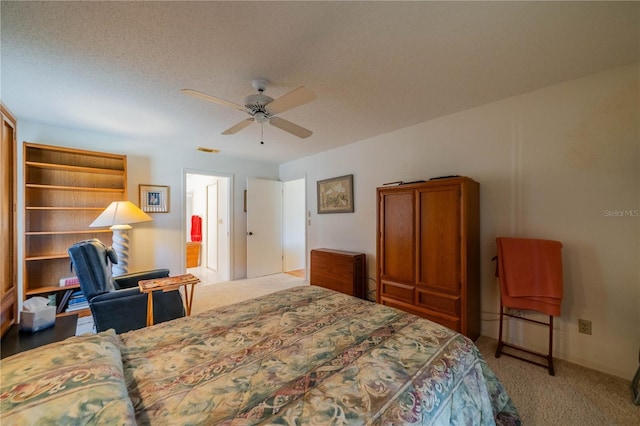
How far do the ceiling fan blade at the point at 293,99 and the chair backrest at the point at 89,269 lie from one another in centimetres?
198

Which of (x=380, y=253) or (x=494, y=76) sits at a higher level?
(x=494, y=76)

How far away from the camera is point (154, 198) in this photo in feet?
12.7

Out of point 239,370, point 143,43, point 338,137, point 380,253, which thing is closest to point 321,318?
point 239,370

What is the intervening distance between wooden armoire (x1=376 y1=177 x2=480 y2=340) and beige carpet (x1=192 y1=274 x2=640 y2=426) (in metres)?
0.43

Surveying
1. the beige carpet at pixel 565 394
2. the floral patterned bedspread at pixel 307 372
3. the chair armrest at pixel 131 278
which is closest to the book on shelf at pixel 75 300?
the chair armrest at pixel 131 278

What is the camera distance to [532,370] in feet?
6.51

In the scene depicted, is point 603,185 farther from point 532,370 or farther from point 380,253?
point 380,253

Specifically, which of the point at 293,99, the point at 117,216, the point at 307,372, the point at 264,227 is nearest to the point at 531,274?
the point at 307,372

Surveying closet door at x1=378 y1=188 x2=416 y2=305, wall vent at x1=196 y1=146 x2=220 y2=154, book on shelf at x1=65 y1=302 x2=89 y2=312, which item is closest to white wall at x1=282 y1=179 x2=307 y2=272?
wall vent at x1=196 y1=146 x2=220 y2=154

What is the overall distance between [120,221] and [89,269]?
1.05m

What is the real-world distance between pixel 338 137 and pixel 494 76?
1.95m

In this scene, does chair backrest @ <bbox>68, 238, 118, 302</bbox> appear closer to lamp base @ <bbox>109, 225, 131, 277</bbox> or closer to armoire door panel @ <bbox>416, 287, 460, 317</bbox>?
lamp base @ <bbox>109, 225, 131, 277</bbox>

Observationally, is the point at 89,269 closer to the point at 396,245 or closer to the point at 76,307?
the point at 76,307

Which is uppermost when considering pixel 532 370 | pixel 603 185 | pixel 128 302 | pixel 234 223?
pixel 603 185
